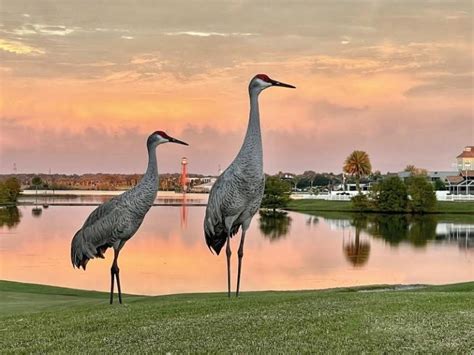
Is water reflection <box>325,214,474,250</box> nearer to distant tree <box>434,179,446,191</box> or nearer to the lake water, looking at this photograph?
the lake water

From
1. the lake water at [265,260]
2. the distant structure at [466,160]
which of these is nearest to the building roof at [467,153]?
the distant structure at [466,160]

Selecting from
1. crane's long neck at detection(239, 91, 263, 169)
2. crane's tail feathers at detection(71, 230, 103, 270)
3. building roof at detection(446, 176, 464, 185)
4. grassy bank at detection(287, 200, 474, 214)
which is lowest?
grassy bank at detection(287, 200, 474, 214)

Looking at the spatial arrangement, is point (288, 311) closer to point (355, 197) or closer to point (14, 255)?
point (14, 255)

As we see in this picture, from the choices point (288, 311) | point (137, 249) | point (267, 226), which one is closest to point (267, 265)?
point (137, 249)

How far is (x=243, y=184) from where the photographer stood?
1252 cm

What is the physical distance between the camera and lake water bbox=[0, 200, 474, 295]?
31547 mm

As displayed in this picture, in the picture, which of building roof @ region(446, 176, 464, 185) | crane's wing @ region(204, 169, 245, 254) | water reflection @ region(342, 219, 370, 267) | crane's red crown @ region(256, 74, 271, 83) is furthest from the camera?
building roof @ region(446, 176, 464, 185)

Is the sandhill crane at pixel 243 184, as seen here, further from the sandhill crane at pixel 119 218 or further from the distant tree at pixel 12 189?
the distant tree at pixel 12 189

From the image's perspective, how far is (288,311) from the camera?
10.4m

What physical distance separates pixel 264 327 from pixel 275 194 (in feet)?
329

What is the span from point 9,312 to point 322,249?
113ft

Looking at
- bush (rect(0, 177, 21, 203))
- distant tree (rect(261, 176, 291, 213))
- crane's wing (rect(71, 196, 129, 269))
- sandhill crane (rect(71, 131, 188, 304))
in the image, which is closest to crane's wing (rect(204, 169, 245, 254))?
sandhill crane (rect(71, 131, 188, 304))

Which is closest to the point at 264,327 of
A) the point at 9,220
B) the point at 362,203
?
the point at 9,220

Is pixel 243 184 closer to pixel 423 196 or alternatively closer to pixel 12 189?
pixel 423 196
